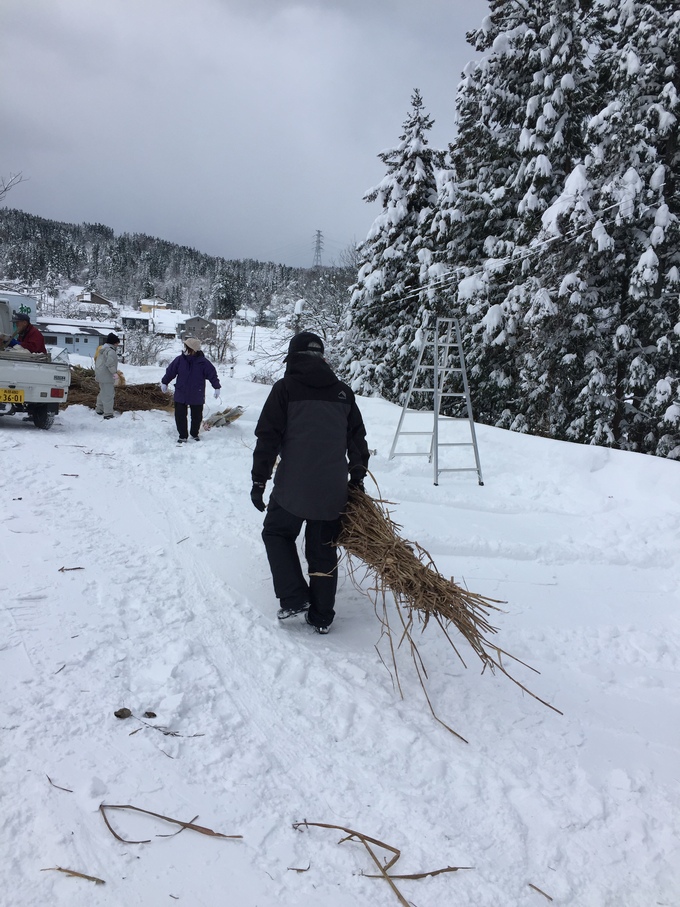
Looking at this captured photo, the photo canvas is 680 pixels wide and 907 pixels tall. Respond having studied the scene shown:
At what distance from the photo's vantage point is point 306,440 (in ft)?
Result: 11.1

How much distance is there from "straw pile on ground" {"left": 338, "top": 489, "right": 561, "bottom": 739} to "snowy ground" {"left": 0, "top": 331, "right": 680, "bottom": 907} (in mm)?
302

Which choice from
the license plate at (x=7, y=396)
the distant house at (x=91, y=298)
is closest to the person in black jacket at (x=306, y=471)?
the license plate at (x=7, y=396)

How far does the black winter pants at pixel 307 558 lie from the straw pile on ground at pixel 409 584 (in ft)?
0.44

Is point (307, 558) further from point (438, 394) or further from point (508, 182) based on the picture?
point (508, 182)

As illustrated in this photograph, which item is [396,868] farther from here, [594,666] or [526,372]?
[526,372]

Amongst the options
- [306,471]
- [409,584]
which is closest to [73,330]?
[306,471]

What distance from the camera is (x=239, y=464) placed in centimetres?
798

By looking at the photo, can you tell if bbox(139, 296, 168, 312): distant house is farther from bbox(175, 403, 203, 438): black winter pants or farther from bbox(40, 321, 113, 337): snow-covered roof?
bbox(175, 403, 203, 438): black winter pants

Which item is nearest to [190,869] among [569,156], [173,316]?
[569,156]

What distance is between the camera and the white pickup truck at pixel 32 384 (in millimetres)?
8445

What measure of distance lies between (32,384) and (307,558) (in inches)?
288

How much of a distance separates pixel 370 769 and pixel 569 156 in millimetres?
15307

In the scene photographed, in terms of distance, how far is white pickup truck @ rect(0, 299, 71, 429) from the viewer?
27.7 feet

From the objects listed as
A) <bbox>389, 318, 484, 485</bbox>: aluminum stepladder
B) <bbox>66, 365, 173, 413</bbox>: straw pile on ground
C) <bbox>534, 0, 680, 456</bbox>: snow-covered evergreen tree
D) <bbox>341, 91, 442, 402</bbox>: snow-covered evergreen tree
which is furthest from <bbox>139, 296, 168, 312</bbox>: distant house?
<bbox>389, 318, 484, 485</bbox>: aluminum stepladder
